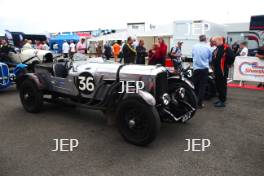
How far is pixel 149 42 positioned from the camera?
23.5 meters

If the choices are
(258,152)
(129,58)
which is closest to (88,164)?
(258,152)

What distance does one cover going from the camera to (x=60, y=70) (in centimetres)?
544

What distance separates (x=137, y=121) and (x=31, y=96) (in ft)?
9.38

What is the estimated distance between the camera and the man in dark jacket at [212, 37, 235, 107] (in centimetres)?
596

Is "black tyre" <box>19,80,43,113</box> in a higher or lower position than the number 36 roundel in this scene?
lower

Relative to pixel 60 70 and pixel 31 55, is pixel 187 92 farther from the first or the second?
pixel 31 55

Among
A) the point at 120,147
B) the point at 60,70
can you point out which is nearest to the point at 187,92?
the point at 120,147

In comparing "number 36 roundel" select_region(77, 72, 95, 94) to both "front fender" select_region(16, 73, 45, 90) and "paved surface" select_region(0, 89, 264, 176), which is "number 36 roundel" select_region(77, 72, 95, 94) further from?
"front fender" select_region(16, 73, 45, 90)

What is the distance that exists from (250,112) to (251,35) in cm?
1442

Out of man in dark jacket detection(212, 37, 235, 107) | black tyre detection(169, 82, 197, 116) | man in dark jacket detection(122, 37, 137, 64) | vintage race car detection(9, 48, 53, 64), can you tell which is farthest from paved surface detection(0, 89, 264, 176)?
man in dark jacket detection(122, 37, 137, 64)

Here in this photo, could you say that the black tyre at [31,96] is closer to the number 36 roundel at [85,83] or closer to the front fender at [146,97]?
the number 36 roundel at [85,83]

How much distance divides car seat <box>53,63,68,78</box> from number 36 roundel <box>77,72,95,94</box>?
0.70 metres

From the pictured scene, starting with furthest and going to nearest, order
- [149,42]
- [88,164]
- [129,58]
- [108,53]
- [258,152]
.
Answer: [149,42] → [108,53] → [129,58] → [258,152] → [88,164]

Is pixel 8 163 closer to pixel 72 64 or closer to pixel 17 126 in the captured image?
pixel 17 126
